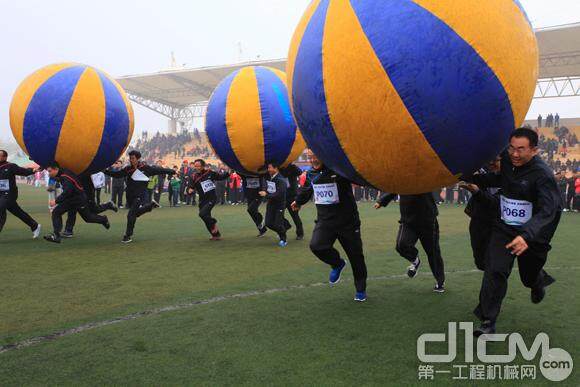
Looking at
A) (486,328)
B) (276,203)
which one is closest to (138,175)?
(276,203)

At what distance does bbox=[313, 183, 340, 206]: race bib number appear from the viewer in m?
5.67

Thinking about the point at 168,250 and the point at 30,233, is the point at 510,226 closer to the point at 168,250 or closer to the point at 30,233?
the point at 168,250

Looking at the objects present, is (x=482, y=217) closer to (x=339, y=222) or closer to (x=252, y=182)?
(x=339, y=222)

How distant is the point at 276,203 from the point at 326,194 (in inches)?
172

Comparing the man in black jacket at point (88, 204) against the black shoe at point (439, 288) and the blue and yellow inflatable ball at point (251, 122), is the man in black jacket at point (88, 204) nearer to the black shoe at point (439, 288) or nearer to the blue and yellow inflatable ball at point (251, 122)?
the blue and yellow inflatable ball at point (251, 122)

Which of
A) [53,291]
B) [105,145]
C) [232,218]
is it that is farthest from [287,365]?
[232,218]

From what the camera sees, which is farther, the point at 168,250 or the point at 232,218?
the point at 232,218

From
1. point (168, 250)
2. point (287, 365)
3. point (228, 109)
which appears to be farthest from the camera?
point (168, 250)

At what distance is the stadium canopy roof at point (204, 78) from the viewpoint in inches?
1358

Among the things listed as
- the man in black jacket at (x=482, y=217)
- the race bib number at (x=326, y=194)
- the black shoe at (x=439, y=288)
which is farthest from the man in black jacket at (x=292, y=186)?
the man in black jacket at (x=482, y=217)

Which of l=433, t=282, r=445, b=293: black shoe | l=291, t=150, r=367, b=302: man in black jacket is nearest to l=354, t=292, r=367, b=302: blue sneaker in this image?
l=291, t=150, r=367, b=302: man in black jacket

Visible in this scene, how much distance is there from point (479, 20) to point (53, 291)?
17.1ft

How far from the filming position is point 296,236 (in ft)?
36.4

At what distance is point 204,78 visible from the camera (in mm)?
50781
